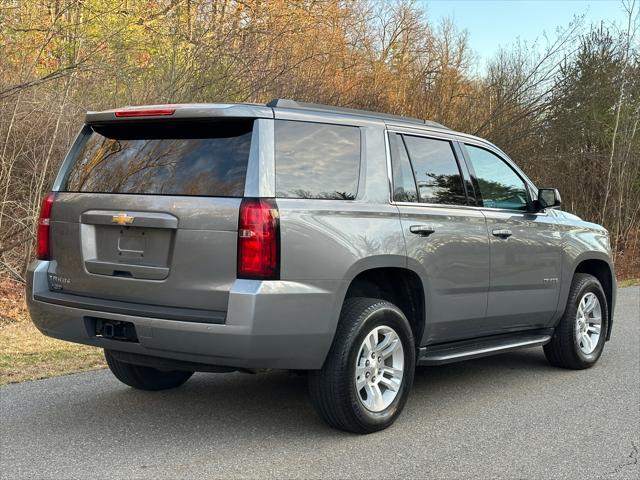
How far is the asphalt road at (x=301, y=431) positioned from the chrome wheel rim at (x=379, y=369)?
223 mm

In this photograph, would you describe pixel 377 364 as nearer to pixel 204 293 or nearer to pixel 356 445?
pixel 356 445

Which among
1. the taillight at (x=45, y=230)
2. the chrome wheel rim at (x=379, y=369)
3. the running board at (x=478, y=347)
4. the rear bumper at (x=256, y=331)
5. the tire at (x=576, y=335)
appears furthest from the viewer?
the tire at (x=576, y=335)

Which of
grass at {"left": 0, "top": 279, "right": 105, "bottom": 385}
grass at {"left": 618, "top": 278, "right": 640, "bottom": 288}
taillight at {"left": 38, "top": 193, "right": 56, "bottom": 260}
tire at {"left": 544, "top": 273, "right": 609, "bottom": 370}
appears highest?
taillight at {"left": 38, "top": 193, "right": 56, "bottom": 260}

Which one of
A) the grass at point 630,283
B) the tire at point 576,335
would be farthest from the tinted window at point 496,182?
the grass at point 630,283

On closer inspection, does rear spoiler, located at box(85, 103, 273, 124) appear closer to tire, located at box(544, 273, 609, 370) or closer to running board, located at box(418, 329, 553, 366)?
running board, located at box(418, 329, 553, 366)

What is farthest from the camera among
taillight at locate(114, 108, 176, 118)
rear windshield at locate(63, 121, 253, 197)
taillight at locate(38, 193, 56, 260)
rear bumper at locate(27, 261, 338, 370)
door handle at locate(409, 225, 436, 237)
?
door handle at locate(409, 225, 436, 237)

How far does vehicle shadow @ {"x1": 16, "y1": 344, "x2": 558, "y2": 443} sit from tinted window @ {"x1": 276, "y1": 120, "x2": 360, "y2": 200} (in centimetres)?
149

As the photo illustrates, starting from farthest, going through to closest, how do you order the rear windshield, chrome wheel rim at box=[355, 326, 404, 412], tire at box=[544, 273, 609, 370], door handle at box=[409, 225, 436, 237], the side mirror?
tire at box=[544, 273, 609, 370]
the side mirror
door handle at box=[409, 225, 436, 237]
chrome wheel rim at box=[355, 326, 404, 412]
the rear windshield

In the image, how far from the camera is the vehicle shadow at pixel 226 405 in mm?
4664

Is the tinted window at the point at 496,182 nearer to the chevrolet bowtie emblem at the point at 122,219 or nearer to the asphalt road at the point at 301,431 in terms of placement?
the asphalt road at the point at 301,431

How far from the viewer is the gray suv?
411 centimetres

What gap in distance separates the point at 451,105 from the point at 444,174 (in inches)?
501

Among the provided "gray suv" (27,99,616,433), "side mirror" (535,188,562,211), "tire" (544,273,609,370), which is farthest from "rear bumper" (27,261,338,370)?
"tire" (544,273,609,370)

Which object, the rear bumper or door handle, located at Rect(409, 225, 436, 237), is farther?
door handle, located at Rect(409, 225, 436, 237)
